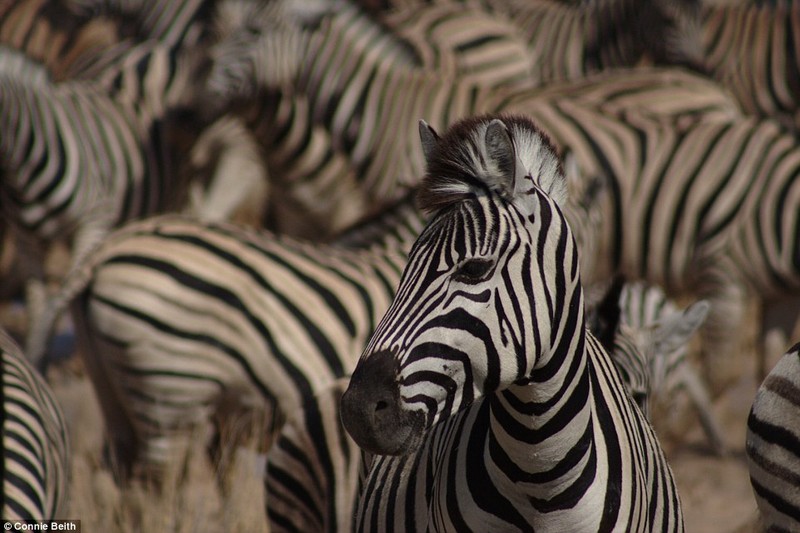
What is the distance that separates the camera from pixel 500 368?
2.27m

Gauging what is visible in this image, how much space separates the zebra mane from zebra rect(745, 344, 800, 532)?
68cm

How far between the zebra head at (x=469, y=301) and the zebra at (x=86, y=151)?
4.15 meters

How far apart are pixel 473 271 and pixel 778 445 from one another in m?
0.86

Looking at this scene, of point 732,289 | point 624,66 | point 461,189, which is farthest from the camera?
point 624,66

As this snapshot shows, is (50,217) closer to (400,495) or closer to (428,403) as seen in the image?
(400,495)

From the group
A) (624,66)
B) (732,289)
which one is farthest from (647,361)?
(624,66)

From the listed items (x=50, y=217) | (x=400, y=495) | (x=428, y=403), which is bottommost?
(x=400, y=495)

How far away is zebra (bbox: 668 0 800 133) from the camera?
30.6 ft

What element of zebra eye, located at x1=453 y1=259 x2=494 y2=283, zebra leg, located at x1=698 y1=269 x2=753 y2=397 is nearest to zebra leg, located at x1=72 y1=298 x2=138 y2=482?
zebra eye, located at x1=453 y1=259 x2=494 y2=283

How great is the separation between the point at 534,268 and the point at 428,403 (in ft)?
1.17

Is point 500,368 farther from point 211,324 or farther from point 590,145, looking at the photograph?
point 590,145

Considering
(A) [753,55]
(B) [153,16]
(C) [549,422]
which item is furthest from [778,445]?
(B) [153,16]

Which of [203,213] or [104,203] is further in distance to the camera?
[203,213]

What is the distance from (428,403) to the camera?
2258mm
